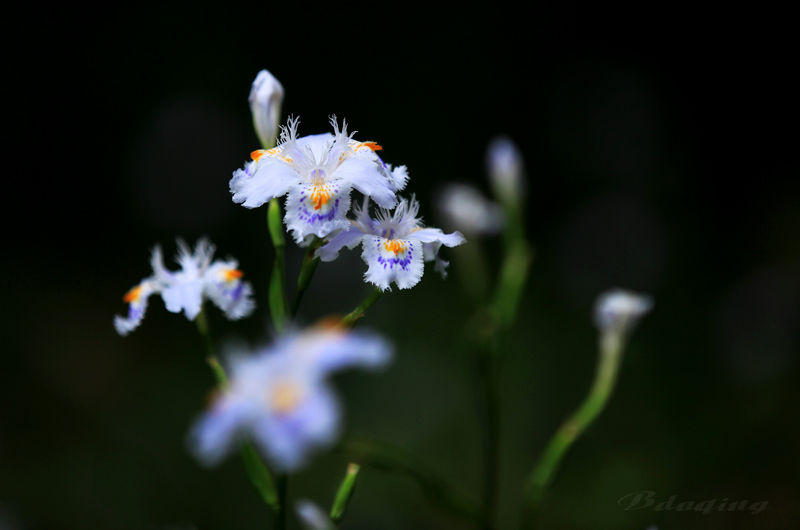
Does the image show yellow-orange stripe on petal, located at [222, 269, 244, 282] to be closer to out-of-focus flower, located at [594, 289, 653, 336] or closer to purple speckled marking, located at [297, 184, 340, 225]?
purple speckled marking, located at [297, 184, 340, 225]

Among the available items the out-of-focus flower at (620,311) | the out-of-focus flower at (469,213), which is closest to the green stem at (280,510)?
the out-of-focus flower at (620,311)

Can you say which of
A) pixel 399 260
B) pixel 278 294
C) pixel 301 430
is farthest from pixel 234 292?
pixel 301 430

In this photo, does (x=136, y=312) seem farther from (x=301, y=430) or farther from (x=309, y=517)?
(x=301, y=430)

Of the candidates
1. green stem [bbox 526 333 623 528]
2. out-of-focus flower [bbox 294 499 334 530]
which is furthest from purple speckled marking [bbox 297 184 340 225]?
green stem [bbox 526 333 623 528]

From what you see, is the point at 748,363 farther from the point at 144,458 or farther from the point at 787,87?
Answer: the point at 144,458

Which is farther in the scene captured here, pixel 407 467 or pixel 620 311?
pixel 620 311

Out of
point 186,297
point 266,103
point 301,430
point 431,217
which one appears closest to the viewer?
point 301,430
